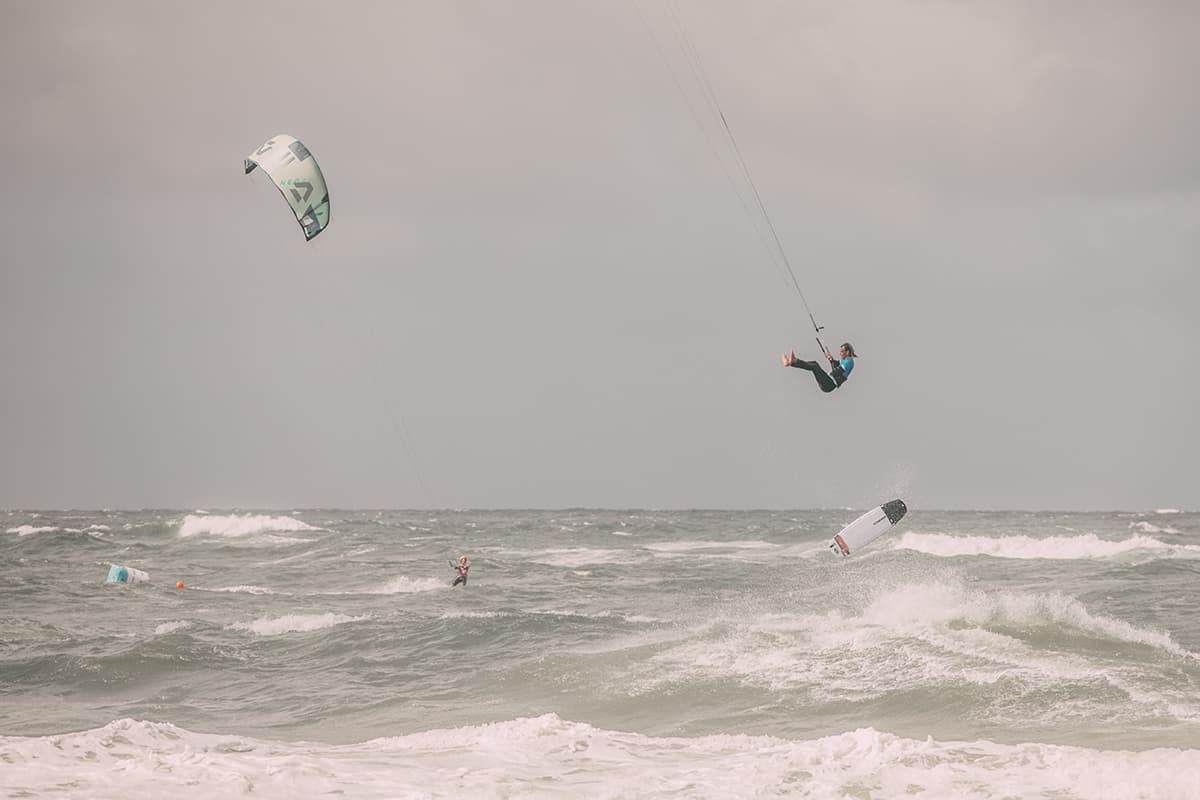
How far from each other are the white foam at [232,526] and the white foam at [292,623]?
129ft

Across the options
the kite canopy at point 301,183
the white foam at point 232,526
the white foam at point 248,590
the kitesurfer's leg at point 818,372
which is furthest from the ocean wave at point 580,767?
the white foam at point 232,526

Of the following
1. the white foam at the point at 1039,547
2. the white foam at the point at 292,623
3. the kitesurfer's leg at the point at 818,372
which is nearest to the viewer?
the kitesurfer's leg at the point at 818,372

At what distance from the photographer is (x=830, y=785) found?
822 centimetres

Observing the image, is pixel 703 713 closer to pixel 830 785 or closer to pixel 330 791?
pixel 830 785

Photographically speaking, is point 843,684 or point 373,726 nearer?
point 373,726

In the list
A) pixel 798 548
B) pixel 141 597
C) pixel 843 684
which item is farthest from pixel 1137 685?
pixel 798 548

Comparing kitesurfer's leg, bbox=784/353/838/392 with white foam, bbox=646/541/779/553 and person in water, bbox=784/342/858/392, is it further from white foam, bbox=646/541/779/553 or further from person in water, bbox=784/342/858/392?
white foam, bbox=646/541/779/553

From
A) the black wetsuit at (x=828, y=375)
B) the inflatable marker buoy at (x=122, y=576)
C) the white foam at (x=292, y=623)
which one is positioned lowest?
the white foam at (x=292, y=623)

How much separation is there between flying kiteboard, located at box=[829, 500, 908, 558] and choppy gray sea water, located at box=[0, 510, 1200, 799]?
1093 mm

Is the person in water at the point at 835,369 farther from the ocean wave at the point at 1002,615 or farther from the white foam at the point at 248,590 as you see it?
the white foam at the point at 248,590

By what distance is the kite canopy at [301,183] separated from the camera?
55.3 ft

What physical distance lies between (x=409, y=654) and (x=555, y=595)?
741 cm

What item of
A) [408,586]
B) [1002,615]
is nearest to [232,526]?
[408,586]

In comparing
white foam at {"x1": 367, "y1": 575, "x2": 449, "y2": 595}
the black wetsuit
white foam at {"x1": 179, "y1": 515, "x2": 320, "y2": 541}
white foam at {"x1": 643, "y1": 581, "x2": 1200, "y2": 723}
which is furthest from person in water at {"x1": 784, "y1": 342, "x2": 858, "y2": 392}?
white foam at {"x1": 179, "y1": 515, "x2": 320, "y2": 541}
